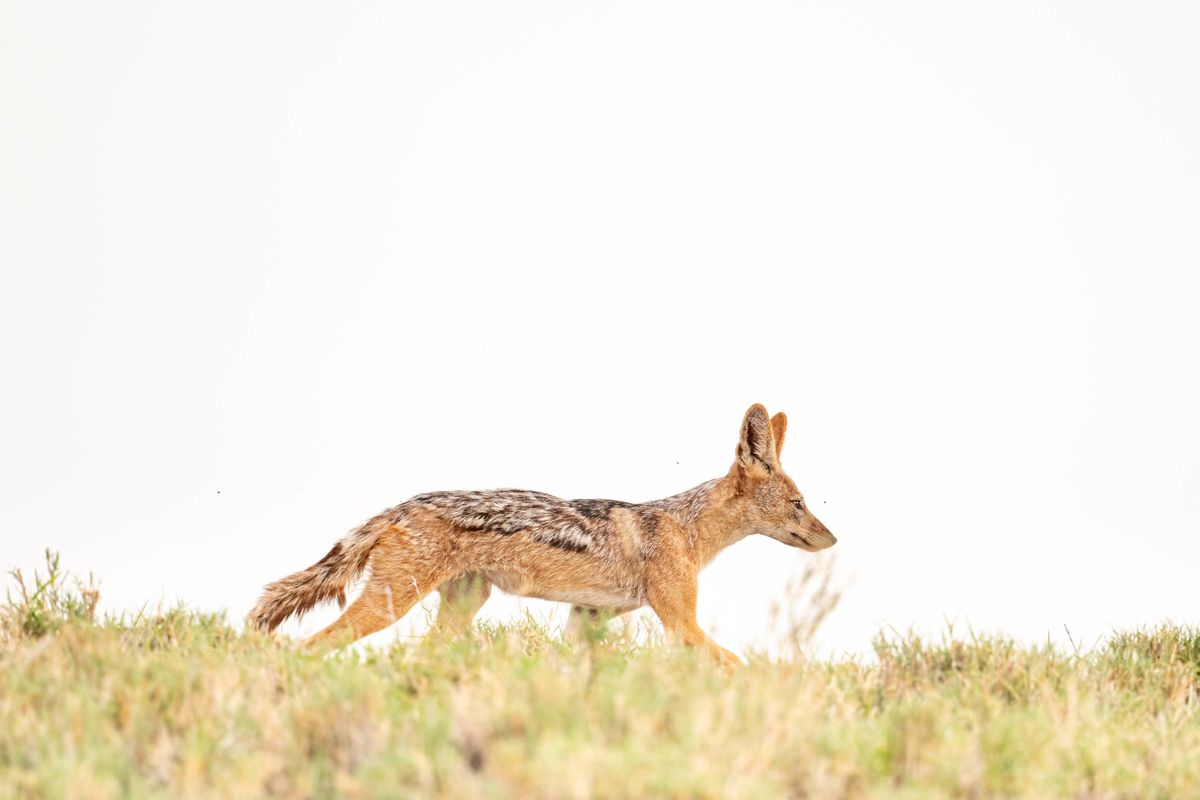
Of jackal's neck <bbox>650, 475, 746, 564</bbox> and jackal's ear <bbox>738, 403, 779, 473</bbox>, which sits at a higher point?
jackal's ear <bbox>738, 403, 779, 473</bbox>

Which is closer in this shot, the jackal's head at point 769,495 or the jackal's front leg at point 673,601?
the jackal's front leg at point 673,601

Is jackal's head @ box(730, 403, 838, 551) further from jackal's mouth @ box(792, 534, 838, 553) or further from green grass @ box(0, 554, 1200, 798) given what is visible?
green grass @ box(0, 554, 1200, 798)

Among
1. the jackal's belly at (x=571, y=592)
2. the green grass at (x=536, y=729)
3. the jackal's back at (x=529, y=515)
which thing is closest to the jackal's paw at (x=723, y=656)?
the jackal's belly at (x=571, y=592)

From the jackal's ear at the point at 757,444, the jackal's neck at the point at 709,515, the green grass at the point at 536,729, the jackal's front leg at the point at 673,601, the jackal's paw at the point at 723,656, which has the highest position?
the jackal's ear at the point at 757,444

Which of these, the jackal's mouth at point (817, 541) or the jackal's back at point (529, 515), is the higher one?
the jackal's back at point (529, 515)

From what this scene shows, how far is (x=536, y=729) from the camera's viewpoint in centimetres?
416

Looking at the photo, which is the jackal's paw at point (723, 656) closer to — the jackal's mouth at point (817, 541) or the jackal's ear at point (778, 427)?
the jackal's mouth at point (817, 541)

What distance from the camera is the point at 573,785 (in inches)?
139

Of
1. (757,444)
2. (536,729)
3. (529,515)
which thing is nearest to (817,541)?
(757,444)

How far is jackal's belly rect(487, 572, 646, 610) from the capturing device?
29.8 ft

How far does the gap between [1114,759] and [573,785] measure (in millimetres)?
2514

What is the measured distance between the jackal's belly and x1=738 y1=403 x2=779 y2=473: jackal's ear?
159cm

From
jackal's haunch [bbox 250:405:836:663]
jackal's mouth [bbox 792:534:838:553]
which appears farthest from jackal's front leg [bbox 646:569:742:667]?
jackal's mouth [bbox 792:534:838:553]

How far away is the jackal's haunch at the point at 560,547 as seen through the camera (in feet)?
28.4
